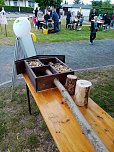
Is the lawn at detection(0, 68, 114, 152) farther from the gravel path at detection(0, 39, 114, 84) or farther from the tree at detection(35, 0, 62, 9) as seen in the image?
the tree at detection(35, 0, 62, 9)

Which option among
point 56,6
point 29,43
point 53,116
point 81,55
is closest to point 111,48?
point 81,55

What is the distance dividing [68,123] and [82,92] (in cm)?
42

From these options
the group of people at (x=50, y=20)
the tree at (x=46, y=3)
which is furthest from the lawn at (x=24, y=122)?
the tree at (x=46, y=3)

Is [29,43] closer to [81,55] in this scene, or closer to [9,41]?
[81,55]

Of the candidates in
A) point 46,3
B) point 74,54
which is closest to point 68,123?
point 74,54

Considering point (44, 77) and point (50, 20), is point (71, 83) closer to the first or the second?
point (44, 77)

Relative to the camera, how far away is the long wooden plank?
1.70 m

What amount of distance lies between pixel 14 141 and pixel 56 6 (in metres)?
18.8

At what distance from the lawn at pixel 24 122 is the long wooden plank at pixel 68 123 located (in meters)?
1.00

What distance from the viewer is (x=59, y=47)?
921 centimetres

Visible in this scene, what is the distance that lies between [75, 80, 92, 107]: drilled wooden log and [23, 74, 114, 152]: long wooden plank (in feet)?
0.27

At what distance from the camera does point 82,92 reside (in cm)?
220

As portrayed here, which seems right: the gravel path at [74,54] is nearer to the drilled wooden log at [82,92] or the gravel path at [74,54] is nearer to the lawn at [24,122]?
the lawn at [24,122]

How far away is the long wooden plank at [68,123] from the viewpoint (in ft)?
5.58
